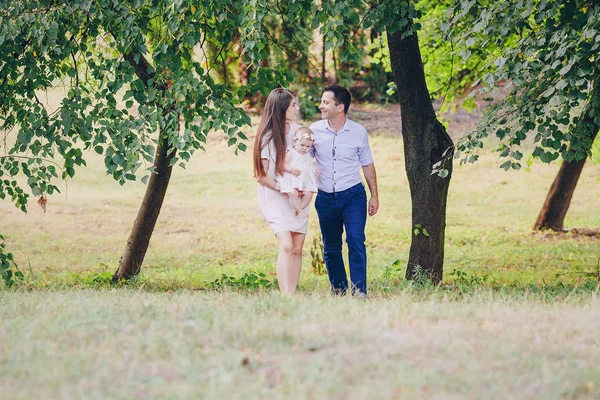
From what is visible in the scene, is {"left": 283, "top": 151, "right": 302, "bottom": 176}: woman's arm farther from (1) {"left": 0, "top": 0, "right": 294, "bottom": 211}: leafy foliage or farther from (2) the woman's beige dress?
(1) {"left": 0, "top": 0, "right": 294, "bottom": 211}: leafy foliage

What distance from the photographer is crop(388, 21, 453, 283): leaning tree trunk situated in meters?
8.36

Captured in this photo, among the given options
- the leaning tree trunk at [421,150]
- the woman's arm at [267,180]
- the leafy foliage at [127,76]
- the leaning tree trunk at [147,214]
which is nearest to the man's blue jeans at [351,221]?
the woman's arm at [267,180]

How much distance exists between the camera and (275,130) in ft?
21.0

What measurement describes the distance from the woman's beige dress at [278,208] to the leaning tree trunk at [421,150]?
237 centimetres

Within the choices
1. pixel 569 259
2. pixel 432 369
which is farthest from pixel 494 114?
pixel 569 259

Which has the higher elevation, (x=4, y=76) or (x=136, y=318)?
(x=4, y=76)

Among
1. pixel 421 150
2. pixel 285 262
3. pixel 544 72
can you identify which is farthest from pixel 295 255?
pixel 544 72

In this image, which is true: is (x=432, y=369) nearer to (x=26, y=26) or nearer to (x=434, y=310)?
(x=434, y=310)

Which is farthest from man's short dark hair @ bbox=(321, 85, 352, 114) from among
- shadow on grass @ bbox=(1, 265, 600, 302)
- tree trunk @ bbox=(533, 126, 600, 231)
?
tree trunk @ bbox=(533, 126, 600, 231)

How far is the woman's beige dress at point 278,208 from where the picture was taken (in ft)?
21.2

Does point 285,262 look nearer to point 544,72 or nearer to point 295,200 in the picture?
point 295,200

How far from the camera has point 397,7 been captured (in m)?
7.21

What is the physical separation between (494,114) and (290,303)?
3353 mm

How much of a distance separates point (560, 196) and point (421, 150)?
8458 mm
